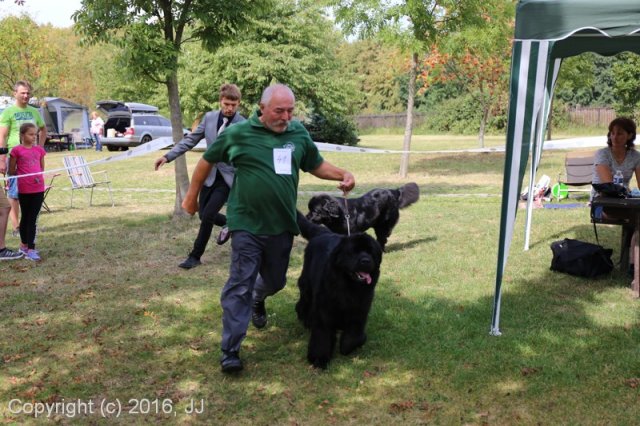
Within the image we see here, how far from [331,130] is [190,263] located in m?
24.5

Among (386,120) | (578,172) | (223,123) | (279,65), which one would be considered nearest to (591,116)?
(386,120)

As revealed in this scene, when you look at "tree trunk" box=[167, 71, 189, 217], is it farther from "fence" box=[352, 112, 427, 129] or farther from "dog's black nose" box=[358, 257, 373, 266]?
"fence" box=[352, 112, 427, 129]

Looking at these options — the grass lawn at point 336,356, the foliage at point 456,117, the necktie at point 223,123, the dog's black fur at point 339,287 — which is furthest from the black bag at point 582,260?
the foliage at point 456,117

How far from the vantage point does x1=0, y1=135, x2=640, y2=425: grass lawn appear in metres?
3.57

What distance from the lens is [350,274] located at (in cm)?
382

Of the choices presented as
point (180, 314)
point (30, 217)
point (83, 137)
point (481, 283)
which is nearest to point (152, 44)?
point (30, 217)

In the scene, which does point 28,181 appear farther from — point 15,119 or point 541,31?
point 541,31

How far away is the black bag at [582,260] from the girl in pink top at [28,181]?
5.76 metres

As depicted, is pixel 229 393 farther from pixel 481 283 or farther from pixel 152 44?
pixel 152 44

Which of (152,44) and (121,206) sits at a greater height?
(152,44)

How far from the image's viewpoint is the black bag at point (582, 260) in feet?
19.7

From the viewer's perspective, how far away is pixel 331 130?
3084cm

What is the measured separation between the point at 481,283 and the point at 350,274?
2.56 m

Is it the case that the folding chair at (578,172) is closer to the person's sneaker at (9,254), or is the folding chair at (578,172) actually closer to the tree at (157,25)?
the tree at (157,25)
